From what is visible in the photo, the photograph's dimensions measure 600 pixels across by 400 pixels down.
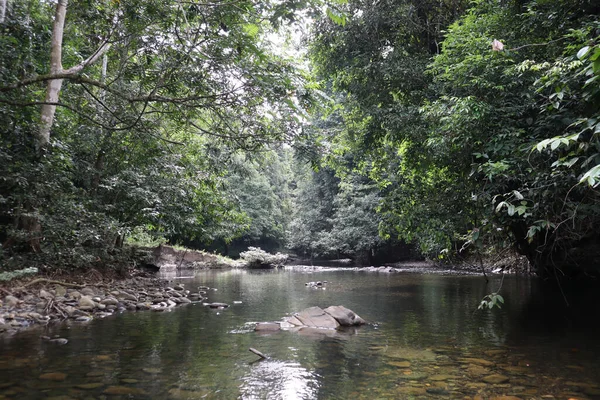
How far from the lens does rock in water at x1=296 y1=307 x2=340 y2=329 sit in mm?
7031

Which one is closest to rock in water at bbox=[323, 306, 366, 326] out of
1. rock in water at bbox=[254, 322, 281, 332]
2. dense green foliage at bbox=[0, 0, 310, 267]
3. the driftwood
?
rock in water at bbox=[254, 322, 281, 332]

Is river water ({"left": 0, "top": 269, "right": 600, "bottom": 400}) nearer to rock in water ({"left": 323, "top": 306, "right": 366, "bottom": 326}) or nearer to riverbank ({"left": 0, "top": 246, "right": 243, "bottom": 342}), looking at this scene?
rock in water ({"left": 323, "top": 306, "right": 366, "bottom": 326})

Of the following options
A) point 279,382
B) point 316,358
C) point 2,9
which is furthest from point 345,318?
point 2,9

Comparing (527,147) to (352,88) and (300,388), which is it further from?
(352,88)

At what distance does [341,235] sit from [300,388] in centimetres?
2735

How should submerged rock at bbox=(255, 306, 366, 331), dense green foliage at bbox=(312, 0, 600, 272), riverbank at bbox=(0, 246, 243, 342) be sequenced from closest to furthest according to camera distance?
dense green foliage at bbox=(312, 0, 600, 272), riverbank at bbox=(0, 246, 243, 342), submerged rock at bbox=(255, 306, 366, 331)

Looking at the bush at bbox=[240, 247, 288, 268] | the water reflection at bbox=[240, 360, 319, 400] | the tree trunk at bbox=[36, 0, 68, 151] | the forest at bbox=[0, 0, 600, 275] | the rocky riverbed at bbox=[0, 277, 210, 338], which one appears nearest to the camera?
the water reflection at bbox=[240, 360, 319, 400]

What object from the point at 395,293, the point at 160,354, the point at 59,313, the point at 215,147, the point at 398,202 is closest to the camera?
the point at 160,354

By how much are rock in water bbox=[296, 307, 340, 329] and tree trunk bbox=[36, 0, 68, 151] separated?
6.32 metres

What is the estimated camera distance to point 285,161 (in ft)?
156

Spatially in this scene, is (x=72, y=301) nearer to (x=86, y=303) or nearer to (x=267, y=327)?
(x=86, y=303)

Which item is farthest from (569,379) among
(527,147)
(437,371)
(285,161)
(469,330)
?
(285,161)

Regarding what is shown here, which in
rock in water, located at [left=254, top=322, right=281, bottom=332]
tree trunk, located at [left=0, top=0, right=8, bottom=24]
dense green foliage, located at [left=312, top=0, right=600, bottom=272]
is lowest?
rock in water, located at [left=254, top=322, right=281, bottom=332]

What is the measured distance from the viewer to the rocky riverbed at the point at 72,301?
6715mm
